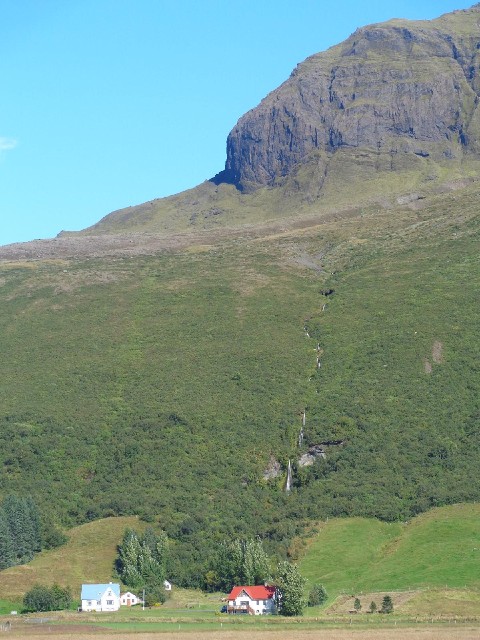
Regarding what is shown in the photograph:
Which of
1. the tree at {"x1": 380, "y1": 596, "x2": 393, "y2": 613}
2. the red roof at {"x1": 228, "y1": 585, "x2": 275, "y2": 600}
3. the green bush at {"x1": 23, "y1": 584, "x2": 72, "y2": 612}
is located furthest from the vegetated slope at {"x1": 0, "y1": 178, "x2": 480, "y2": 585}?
the tree at {"x1": 380, "y1": 596, "x2": 393, "y2": 613}

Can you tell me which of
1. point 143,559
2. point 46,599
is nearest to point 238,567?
point 143,559

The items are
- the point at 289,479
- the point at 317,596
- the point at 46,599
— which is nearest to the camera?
the point at 46,599

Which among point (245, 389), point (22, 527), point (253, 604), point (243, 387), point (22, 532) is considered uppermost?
point (243, 387)

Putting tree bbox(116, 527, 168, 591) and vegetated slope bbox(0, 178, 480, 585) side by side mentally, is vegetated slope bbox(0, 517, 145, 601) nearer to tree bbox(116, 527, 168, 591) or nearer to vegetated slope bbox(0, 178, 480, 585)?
tree bbox(116, 527, 168, 591)

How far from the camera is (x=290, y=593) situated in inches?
2830

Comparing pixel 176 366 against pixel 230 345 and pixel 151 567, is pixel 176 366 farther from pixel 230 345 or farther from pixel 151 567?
pixel 151 567

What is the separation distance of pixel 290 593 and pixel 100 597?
1326 cm

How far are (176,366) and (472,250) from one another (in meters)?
53.2

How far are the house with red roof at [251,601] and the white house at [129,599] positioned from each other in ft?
24.5

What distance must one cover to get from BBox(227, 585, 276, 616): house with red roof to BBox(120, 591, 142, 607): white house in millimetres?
7474

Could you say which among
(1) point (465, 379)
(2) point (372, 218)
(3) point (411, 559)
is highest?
(2) point (372, 218)

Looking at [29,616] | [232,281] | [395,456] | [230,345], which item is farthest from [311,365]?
[29,616]

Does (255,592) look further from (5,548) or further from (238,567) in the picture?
(5,548)

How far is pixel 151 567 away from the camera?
83.5 meters
